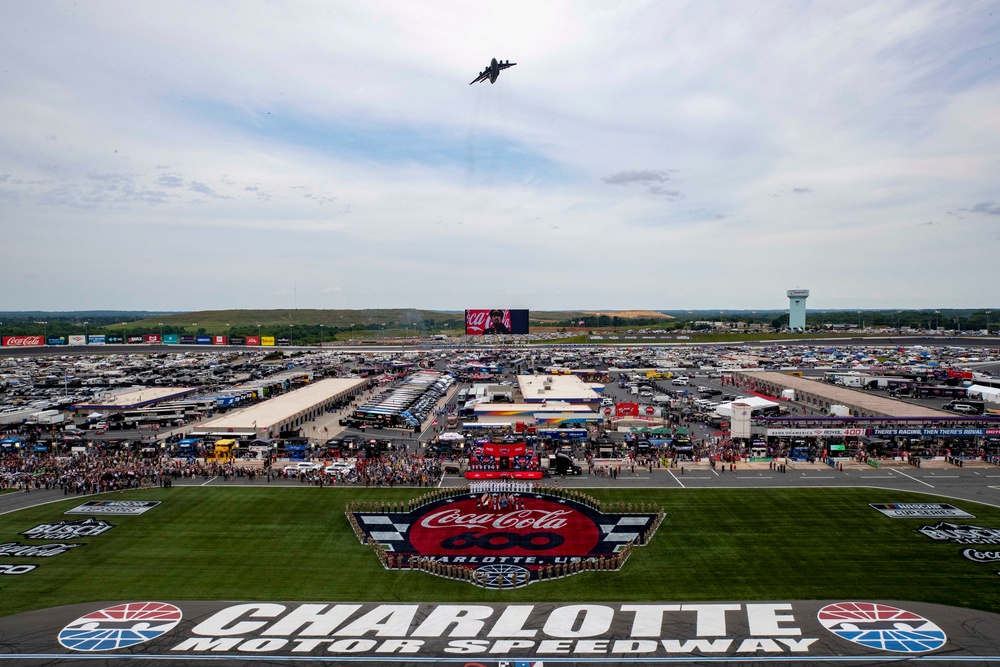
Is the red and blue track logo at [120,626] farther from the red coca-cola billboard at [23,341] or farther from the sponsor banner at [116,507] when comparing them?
the red coca-cola billboard at [23,341]

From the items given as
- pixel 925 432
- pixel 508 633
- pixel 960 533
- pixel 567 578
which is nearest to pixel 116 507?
pixel 508 633

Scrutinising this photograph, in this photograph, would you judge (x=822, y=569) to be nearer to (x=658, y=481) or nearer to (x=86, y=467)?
(x=658, y=481)

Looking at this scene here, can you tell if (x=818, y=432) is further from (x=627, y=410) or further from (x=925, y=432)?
(x=627, y=410)

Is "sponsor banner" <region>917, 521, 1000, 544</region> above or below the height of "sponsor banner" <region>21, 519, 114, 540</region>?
above

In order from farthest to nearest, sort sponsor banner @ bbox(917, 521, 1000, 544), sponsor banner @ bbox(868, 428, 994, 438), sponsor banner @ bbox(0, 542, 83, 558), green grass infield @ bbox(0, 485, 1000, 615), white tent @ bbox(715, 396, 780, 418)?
white tent @ bbox(715, 396, 780, 418), sponsor banner @ bbox(868, 428, 994, 438), sponsor banner @ bbox(917, 521, 1000, 544), sponsor banner @ bbox(0, 542, 83, 558), green grass infield @ bbox(0, 485, 1000, 615)

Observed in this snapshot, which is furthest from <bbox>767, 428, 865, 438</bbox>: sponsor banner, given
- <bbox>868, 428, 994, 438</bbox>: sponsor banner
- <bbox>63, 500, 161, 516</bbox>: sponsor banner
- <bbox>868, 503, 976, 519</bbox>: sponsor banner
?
<bbox>63, 500, 161, 516</bbox>: sponsor banner

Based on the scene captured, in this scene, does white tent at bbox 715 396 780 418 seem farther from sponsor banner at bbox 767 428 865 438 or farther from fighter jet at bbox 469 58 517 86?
fighter jet at bbox 469 58 517 86

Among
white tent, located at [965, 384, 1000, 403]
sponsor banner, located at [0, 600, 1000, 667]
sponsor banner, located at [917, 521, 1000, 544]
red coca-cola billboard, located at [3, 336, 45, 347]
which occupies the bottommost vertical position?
sponsor banner, located at [0, 600, 1000, 667]

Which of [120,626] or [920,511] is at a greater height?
[920,511]
